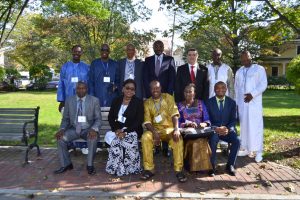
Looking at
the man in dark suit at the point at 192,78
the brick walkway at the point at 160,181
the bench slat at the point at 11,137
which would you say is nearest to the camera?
the brick walkway at the point at 160,181

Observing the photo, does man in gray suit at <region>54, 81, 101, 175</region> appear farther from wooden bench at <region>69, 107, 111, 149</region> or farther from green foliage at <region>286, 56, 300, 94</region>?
green foliage at <region>286, 56, 300, 94</region>

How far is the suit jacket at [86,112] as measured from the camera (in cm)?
691

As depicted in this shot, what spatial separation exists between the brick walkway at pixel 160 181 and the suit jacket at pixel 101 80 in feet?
4.59

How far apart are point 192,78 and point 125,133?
1.92 metres

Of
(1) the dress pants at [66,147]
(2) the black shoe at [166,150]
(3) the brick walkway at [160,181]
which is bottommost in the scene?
(3) the brick walkway at [160,181]

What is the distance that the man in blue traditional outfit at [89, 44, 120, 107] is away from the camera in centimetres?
779

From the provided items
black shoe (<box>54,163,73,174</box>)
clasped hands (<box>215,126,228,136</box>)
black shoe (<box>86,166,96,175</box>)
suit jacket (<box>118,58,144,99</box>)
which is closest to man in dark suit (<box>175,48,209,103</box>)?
suit jacket (<box>118,58,144,99</box>)

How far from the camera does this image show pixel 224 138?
A: 6816 mm

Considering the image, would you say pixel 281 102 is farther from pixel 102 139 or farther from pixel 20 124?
pixel 20 124

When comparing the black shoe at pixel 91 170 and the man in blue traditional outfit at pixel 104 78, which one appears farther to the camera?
the man in blue traditional outfit at pixel 104 78

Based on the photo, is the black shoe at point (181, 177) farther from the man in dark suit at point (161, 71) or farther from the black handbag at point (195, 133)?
the man in dark suit at point (161, 71)

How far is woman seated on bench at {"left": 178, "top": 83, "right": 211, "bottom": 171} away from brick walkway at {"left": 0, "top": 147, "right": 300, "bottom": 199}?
23cm

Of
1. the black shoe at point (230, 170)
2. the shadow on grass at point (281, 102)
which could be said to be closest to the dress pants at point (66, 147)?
the black shoe at point (230, 170)

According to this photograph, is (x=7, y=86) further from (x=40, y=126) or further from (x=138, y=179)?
(x=138, y=179)
